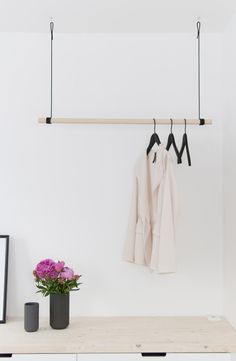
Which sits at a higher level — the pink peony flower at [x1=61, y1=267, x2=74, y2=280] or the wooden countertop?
the pink peony flower at [x1=61, y1=267, x2=74, y2=280]

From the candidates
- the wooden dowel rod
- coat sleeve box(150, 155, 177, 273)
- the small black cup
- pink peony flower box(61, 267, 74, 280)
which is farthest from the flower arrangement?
the wooden dowel rod

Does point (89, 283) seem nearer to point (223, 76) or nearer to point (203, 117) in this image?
point (203, 117)

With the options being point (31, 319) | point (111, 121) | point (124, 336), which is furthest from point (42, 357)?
point (111, 121)

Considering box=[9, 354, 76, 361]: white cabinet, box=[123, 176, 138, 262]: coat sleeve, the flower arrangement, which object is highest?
box=[123, 176, 138, 262]: coat sleeve

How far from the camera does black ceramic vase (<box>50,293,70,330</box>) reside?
2.51 metres

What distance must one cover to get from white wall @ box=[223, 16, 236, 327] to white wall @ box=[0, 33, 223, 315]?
0.11 meters

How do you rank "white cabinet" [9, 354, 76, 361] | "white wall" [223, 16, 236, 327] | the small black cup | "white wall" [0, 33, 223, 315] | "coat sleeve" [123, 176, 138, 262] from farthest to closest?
1. "white wall" [0, 33, 223, 315]
2. "coat sleeve" [123, 176, 138, 262]
3. "white wall" [223, 16, 236, 327]
4. the small black cup
5. "white cabinet" [9, 354, 76, 361]

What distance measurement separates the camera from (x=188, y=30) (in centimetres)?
282

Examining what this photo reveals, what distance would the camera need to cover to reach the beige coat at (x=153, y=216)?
254 centimetres

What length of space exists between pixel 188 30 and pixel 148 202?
1.06 m

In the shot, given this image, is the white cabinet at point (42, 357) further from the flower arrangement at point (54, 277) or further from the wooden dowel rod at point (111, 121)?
the wooden dowel rod at point (111, 121)

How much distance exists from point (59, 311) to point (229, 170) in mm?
1215

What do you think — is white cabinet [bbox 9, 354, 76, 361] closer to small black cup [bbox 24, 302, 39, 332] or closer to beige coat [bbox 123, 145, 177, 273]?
small black cup [bbox 24, 302, 39, 332]

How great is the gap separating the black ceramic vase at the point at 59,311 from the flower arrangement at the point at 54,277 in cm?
3
